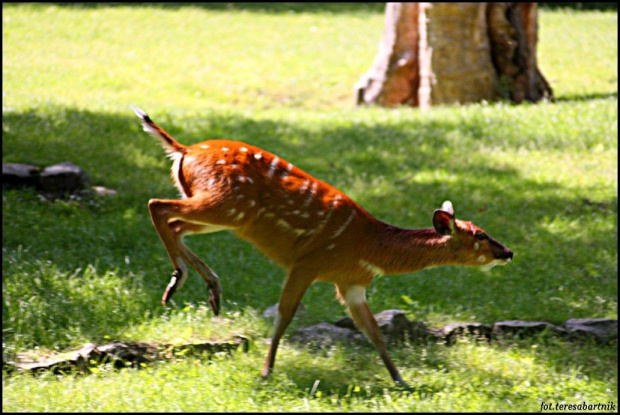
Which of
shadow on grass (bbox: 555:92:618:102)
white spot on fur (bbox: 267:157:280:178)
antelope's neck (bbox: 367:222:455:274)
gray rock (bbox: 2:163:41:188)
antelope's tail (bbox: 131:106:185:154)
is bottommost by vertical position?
gray rock (bbox: 2:163:41:188)

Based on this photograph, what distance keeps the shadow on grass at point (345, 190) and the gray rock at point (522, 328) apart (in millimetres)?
236

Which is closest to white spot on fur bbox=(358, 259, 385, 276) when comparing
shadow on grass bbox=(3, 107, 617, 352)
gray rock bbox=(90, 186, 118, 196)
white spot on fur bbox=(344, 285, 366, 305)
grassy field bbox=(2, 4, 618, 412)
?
white spot on fur bbox=(344, 285, 366, 305)

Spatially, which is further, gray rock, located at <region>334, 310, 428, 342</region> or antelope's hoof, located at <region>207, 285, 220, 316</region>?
gray rock, located at <region>334, 310, 428, 342</region>

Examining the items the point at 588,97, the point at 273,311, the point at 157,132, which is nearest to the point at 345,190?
the point at 273,311

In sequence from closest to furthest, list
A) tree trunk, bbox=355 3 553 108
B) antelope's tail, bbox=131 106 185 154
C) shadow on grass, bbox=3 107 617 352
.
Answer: antelope's tail, bbox=131 106 185 154, shadow on grass, bbox=3 107 617 352, tree trunk, bbox=355 3 553 108

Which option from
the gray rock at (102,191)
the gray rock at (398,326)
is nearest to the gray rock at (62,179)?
the gray rock at (102,191)

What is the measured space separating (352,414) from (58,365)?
195 centimetres

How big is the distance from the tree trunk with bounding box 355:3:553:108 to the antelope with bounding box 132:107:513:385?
752 cm

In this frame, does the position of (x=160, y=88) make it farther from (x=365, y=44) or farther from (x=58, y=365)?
(x=58, y=365)

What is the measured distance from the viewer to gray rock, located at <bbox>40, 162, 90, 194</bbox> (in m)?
8.66

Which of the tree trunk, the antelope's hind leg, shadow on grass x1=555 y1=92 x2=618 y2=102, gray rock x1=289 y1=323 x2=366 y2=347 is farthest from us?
shadow on grass x1=555 y1=92 x2=618 y2=102

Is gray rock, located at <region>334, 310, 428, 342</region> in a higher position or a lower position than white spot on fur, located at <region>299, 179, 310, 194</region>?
lower

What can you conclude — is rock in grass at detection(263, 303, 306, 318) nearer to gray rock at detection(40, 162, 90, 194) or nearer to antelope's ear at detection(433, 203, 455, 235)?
antelope's ear at detection(433, 203, 455, 235)

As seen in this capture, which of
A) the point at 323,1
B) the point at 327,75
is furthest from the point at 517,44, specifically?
the point at 323,1
